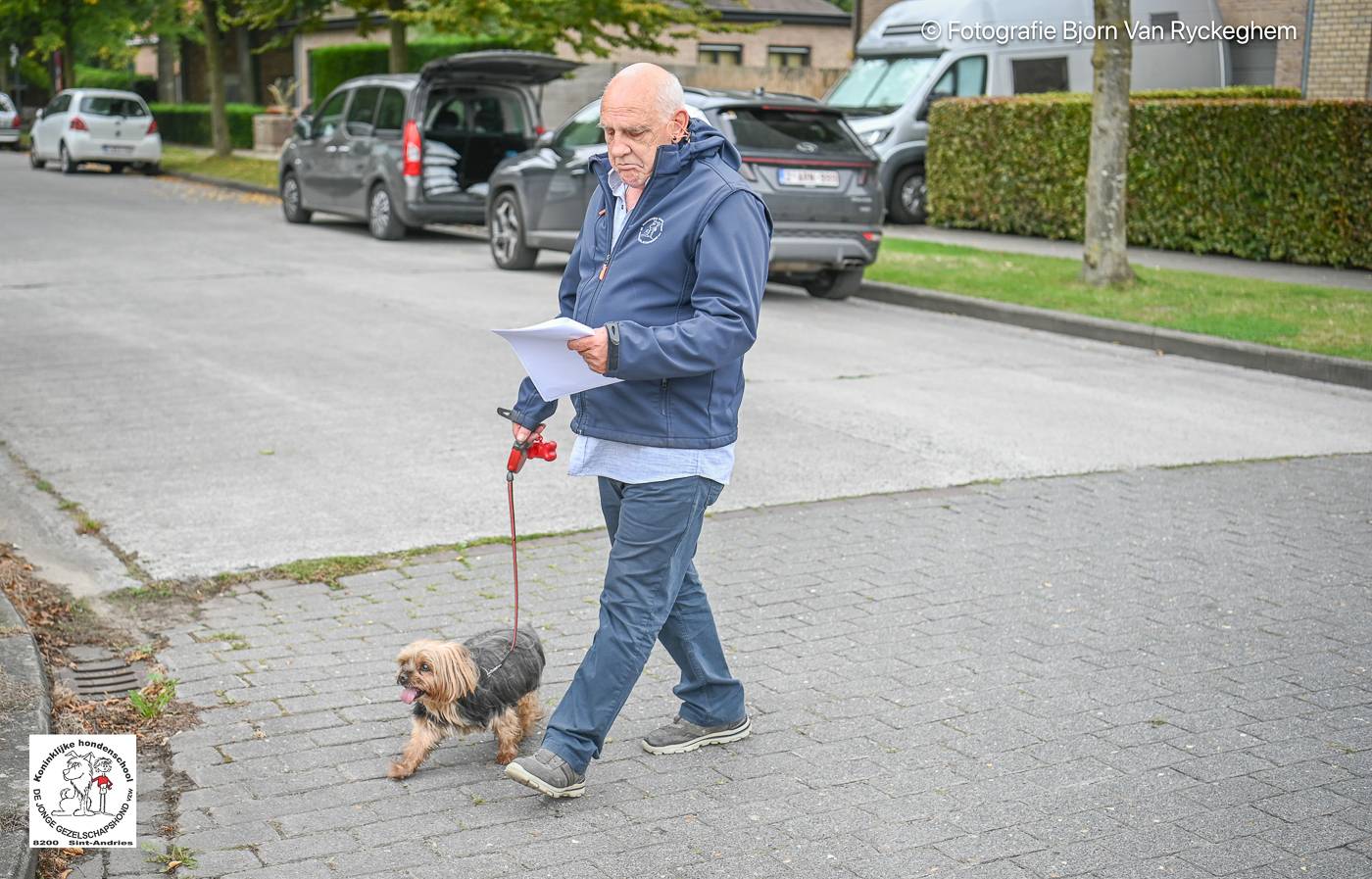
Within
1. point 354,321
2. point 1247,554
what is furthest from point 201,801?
point 354,321

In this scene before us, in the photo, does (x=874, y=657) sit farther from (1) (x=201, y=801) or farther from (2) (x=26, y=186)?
(2) (x=26, y=186)

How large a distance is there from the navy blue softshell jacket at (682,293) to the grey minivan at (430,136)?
14.3m

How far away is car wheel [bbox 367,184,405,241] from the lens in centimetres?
1861

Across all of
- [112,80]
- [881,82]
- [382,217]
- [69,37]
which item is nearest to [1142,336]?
[382,217]

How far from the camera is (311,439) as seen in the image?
8211 mm

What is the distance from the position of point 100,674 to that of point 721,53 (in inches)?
1684

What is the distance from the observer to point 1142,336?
40.9 ft

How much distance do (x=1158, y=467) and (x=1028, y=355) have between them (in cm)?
380

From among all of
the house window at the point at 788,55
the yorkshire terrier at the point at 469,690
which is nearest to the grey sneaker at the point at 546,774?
the yorkshire terrier at the point at 469,690

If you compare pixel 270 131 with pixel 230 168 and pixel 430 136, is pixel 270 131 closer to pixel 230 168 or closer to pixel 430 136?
pixel 230 168

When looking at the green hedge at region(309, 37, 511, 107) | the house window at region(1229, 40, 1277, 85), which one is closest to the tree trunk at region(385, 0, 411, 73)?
the green hedge at region(309, 37, 511, 107)

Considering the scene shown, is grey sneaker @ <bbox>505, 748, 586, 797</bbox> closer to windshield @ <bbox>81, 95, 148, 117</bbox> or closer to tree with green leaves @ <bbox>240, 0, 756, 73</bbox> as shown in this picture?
tree with green leaves @ <bbox>240, 0, 756, 73</bbox>

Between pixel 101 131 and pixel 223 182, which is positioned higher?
pixel 101 131

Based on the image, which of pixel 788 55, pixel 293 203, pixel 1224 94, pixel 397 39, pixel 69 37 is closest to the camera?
pixel 293 203
